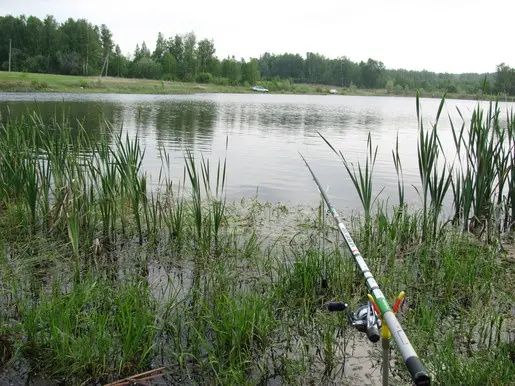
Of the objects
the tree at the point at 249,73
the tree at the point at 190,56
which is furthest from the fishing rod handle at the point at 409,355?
the tree at the point at 249,73

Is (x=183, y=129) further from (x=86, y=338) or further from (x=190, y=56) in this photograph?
(x=190, y=56)

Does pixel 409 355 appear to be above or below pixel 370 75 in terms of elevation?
below

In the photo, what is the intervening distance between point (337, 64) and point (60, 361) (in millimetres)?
161227

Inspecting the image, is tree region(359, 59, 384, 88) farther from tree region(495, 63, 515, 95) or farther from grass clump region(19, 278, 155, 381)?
grass clump region(19, 278, 155, 381)

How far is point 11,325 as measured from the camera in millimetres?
3586

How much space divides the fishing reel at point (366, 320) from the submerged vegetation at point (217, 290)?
759mm

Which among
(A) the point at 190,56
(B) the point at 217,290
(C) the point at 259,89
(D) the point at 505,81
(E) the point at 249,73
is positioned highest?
(A) the point at 190,56

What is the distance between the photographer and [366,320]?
256 cm

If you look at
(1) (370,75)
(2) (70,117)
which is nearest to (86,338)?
(2) (70,117)

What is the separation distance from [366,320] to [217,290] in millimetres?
1987

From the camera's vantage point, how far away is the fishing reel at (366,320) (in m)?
2.38

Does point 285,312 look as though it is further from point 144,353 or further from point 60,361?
point 60,361

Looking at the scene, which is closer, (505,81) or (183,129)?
(505,81)

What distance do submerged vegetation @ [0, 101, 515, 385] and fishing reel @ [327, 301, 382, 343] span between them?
0.76 metres
